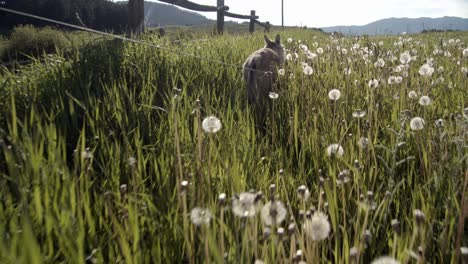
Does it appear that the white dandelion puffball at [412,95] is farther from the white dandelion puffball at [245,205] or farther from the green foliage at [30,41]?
the green foliage at [30,41]

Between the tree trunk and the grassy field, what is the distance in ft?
10.2

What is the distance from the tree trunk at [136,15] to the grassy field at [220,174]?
3.12m

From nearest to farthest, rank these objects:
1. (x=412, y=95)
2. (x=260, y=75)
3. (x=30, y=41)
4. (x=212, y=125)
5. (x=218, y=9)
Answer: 1. (x=212, y=125)
2. (x=412, y=95)
3. (x=260, y=75)
4. (x=30, y=41)
5. (x=218, y=9)

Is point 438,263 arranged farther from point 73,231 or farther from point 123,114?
point 123,114

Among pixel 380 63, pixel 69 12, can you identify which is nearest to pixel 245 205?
pixel 380 63

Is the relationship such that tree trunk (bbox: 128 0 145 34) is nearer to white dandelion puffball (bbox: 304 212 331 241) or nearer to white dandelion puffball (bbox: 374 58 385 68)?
white dandelion puffball (bbox: 374 58 385 68)

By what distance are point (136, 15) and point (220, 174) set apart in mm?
6495

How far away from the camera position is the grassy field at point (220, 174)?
3.52ft

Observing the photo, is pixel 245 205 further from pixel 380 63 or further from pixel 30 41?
pixel 30 41

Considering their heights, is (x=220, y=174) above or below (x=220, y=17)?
below

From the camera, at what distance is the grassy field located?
1.07 meters

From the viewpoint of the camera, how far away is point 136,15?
745 cm

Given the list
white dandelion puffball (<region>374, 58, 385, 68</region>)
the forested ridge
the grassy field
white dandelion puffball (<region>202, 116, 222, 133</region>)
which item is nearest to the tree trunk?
the grassy field

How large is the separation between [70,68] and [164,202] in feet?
8.47
